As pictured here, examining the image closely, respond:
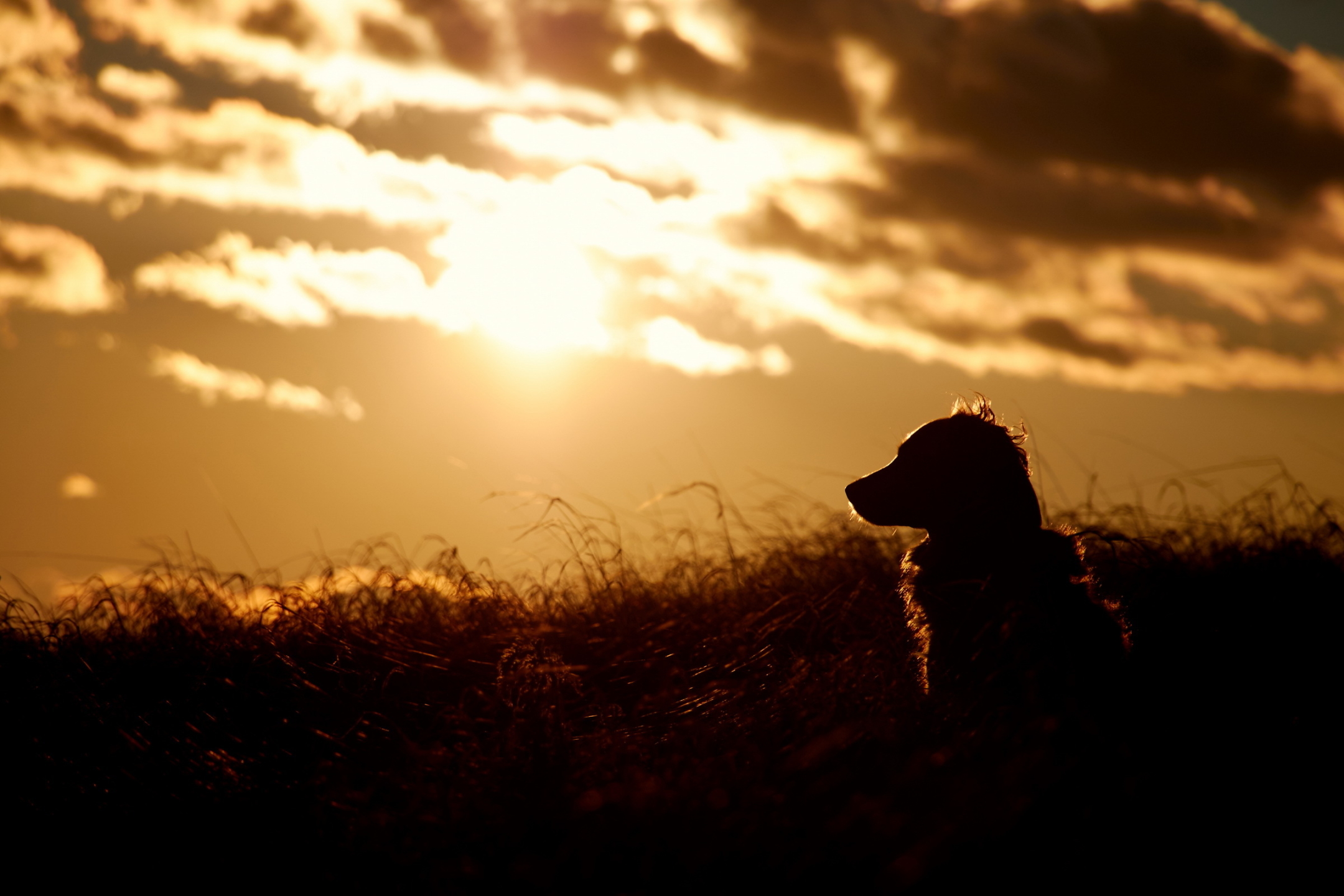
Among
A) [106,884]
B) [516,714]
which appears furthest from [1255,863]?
[106,884]

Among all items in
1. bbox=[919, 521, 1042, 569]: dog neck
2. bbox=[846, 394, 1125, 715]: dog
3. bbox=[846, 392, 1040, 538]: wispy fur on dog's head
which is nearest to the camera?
bbox=[846, 394, 1125, 715]: dog

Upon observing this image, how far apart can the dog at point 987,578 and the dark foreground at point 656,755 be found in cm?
12

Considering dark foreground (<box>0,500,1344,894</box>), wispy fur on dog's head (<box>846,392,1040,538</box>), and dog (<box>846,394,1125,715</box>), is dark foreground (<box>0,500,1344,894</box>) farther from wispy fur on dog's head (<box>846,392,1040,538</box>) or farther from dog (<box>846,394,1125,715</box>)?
wispy fur on dog's head (<box>846,392,1040,538</box>)

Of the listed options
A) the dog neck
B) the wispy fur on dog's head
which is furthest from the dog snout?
the dog neck

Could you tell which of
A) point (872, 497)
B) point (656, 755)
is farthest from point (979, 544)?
point (656, 755)

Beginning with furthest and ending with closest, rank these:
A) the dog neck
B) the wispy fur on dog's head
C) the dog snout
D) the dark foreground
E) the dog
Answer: the dog snout
the wispy fur on dog's head
the dog neck
the dog
the dark foreground

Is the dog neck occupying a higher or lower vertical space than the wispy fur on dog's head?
lower

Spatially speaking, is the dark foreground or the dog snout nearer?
the dark foreground

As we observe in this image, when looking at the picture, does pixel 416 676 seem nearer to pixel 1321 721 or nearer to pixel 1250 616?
pixel 1321 721

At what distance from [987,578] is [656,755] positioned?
118 cm

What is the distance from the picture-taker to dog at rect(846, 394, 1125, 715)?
2.51 m

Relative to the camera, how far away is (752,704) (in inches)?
107

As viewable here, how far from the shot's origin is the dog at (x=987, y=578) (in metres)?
2.51

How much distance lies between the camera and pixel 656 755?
2.46 metres
